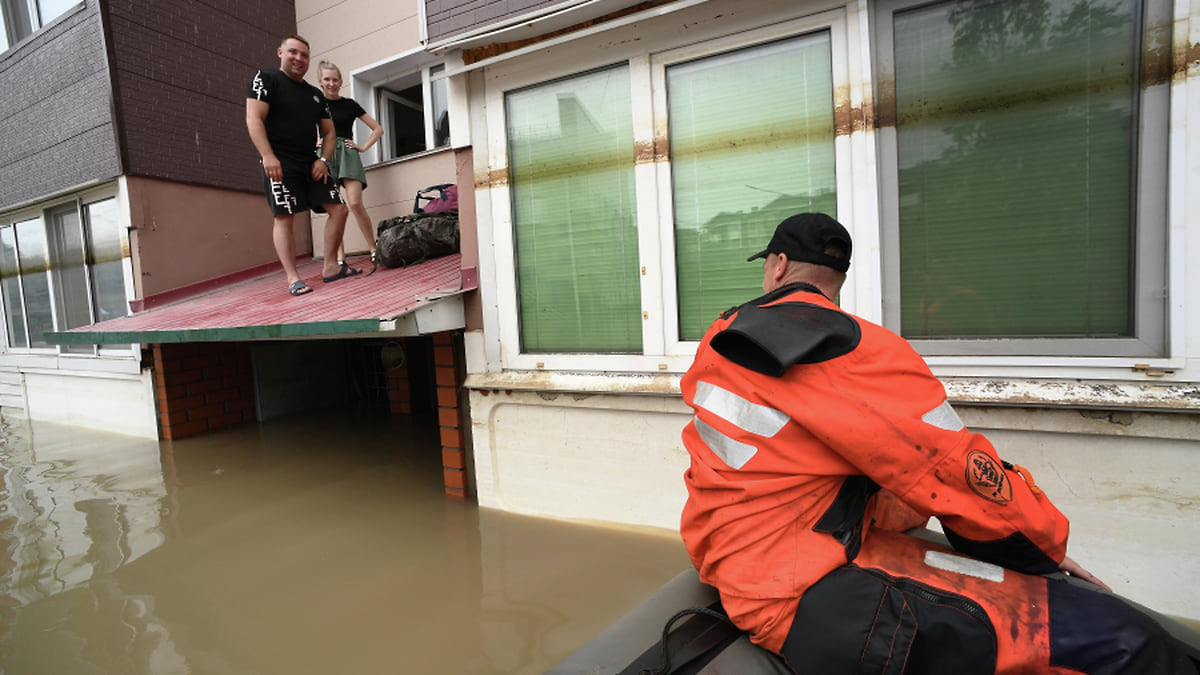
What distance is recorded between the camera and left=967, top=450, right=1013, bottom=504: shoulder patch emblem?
1343 mm

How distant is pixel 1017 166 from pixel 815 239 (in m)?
1.92

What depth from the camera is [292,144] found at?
15.9 feet

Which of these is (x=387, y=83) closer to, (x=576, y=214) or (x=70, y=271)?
(x=576, y=214)

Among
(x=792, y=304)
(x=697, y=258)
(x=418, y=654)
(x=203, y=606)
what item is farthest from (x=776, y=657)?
(x=203, y=606)

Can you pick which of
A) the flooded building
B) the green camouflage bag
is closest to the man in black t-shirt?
the green camouflage bag

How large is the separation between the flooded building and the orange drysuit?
5.52ft

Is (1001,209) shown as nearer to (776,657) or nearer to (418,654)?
(776,657)

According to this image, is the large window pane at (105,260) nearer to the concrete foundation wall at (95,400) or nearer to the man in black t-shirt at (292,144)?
the concrete foundation wall at (95,400)

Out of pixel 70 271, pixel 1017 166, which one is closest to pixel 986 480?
pixel 1017 166

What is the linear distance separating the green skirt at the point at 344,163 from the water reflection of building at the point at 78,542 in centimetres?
322

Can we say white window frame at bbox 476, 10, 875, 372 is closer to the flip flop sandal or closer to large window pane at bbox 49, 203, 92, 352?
the flip flop sandal

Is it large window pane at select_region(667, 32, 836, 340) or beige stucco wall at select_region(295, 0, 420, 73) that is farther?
beige stucco wall at select_region(295, 0, 420, 73)

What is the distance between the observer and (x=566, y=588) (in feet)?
10.4

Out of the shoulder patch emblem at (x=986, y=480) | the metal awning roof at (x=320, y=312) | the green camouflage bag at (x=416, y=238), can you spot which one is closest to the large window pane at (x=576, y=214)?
the metal awning roof at (x=320, y=312)
